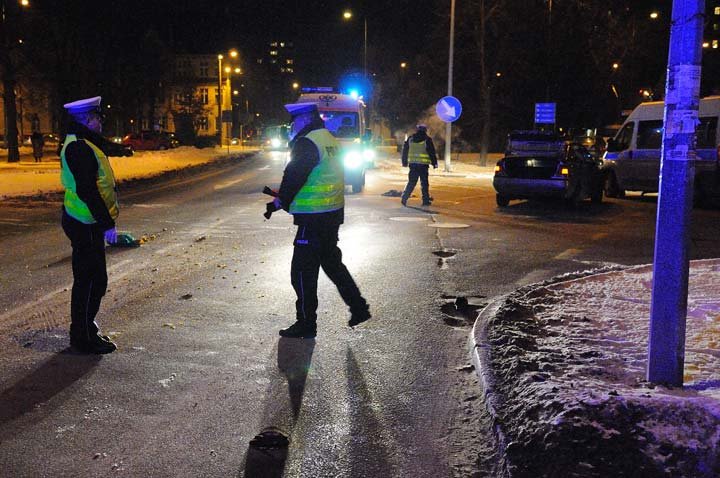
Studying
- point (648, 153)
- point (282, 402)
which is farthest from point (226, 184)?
point (282, 402)

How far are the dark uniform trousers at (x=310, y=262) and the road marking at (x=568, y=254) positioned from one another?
4.83 metres

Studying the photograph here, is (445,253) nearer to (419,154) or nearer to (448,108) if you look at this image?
(419,154)

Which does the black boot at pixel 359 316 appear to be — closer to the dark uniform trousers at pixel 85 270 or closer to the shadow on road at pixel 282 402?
the shadow on road at pixel 282 402

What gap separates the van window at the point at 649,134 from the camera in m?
18.1

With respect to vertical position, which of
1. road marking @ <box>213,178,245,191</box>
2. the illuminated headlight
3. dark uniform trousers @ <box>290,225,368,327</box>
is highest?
the illuminated headlight

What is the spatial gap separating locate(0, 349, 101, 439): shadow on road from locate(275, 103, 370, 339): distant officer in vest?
1648 millimetres

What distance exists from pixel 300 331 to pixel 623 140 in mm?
Answer: 15461

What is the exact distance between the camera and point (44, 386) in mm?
4766

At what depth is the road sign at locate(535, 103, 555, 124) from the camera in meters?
27.8

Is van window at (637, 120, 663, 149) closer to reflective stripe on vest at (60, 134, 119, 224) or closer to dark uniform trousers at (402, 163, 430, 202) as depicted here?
dark uniform trousers at (402, 163, 430, 202)

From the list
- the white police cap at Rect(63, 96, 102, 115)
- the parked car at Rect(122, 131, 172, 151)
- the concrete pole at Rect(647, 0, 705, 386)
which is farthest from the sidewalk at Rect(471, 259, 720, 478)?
the parked car at Rect(122, 131, 172, 151)

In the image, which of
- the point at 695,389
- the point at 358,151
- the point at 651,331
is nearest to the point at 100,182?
the point at 651,331

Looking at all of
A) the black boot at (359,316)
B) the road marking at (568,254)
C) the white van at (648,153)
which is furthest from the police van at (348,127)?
the black boot at (359,316)

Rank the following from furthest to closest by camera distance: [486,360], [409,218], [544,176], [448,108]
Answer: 1. [448,108]
2. [544,176]
3. [409,218]
4. [486,360]
